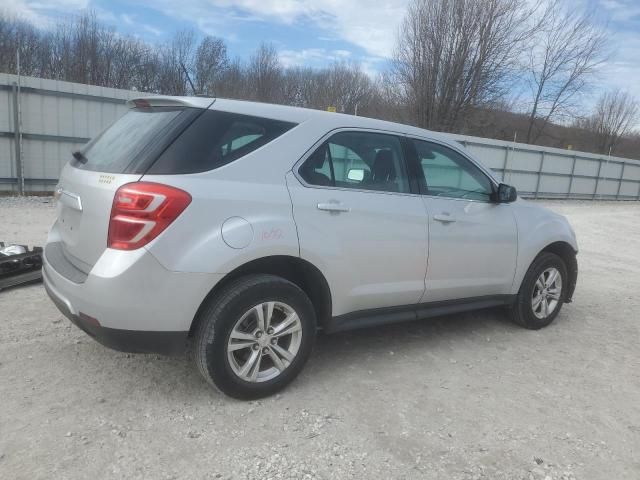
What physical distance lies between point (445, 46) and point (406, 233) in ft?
88.8

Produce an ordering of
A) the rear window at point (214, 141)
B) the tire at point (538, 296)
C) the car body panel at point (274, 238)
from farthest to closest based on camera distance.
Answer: the tire at point (538, 296) < the rear window at point (214, 141) < the car body panel at point (274, 238)

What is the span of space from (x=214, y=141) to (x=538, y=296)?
3.31 meters

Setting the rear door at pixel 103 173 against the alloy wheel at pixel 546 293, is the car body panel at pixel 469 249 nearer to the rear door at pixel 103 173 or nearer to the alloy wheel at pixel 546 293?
the alloy wheel at pixel 546 293

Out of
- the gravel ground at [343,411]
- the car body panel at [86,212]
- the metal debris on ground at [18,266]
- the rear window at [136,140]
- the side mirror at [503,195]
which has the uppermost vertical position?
the rear window at [136,140]

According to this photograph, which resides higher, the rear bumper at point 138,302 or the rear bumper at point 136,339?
the rear bumper at point 138,302

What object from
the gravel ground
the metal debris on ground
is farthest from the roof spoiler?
the metal debris on ground

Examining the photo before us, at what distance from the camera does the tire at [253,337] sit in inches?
109

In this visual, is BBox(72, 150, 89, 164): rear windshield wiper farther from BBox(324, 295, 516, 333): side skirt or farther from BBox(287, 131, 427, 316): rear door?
BBox(324, 295, 516, 333): side skirt

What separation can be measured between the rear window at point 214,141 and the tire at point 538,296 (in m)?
2.69

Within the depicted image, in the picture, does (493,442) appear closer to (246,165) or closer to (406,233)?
(406,233)

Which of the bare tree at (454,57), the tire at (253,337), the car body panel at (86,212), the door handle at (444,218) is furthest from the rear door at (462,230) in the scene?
the bare tree at (454,57)

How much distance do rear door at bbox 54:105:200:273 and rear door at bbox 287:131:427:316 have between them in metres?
0.78

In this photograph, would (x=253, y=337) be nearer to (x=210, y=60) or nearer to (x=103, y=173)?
(x=103, y=173)

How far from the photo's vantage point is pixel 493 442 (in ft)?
9.10
